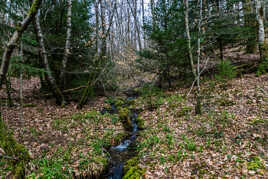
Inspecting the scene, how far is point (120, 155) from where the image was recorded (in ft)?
21.0

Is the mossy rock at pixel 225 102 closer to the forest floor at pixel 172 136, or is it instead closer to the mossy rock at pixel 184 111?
the forest floor at pixel 172 136

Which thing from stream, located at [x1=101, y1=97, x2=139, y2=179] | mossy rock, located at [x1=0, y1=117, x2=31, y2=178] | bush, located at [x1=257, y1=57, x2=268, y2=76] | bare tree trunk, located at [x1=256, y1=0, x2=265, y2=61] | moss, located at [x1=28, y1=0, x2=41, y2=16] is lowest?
stream, located at [x1=101, y1=97, x2=139, y2=179]

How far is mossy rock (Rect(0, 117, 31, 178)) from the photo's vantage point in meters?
3.96

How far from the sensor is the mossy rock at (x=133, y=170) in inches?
192

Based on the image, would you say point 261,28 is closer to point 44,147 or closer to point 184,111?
point 184,111

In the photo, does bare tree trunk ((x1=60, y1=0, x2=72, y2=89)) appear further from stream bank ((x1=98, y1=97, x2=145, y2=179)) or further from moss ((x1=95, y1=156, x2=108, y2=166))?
moss ((x1=95, y1=156, x2=108, y2=166))

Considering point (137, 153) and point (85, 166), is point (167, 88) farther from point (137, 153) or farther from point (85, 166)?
point (85, 166)

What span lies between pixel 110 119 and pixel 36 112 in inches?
162

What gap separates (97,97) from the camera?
13.4 meters

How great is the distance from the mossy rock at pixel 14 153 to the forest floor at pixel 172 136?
1.23 feet

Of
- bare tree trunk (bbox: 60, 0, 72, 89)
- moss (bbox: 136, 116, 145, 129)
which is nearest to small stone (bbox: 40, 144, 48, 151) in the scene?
moss (bbox: 136, 116, 145, 129)

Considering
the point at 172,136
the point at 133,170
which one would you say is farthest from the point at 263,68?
the point at 133,170

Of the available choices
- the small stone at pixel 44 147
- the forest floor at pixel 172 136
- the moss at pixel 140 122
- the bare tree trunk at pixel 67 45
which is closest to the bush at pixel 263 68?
the forest floor at pixel 172 136

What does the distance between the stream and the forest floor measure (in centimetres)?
27
